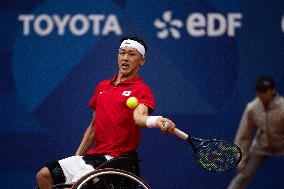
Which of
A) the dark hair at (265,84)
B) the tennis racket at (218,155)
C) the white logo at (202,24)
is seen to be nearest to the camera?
the tennis racket at (218,155)

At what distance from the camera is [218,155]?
431 cm

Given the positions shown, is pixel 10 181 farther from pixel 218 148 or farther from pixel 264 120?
pixel 218 148

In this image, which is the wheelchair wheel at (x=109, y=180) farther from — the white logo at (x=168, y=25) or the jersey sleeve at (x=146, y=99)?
the white logo at (x=168, y=25)

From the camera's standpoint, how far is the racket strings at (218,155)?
4266 millimetres

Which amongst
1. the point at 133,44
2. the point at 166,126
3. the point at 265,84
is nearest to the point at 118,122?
the point at 166,126

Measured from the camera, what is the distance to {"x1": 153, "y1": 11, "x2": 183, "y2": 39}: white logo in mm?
6707

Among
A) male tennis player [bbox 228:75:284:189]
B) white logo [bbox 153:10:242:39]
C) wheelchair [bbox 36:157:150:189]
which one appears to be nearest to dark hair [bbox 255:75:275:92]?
male tennis player [bbox 228:75:284:189]

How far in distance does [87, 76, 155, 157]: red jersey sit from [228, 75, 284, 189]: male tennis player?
2053mm

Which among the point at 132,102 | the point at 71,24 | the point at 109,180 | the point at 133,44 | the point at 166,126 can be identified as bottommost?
the point at 109,180

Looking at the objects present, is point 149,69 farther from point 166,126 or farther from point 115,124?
Answer: point 166,126

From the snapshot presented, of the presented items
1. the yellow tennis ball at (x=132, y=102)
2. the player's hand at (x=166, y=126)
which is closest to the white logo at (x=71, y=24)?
the yellow tennis ball at (x=132, y=102)

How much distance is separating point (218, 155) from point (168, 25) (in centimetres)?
268

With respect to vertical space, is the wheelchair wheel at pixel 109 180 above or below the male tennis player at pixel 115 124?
below

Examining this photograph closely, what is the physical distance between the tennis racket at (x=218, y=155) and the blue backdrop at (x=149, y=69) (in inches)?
92.6
